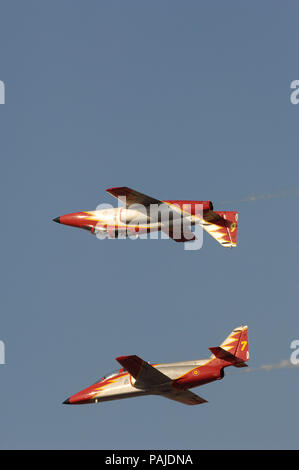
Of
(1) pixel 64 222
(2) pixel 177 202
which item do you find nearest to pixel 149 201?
(2) pixel 177 202

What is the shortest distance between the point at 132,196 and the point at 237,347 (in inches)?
414

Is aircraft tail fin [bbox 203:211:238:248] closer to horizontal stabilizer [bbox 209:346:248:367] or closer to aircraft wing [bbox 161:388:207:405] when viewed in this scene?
horizontal stabilizer [bbox 209:346:248:367]

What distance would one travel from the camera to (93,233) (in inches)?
3191

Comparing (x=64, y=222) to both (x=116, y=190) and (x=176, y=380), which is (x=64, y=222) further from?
(x=176, y=380)

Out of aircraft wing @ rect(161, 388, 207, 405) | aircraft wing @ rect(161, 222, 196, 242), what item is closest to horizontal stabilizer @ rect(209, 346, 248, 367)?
aircraft wing @ rect(161, 388, 207, 405)

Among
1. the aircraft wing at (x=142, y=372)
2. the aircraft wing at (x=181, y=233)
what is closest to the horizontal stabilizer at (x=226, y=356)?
the aircraft wing at (x=142, y=372)

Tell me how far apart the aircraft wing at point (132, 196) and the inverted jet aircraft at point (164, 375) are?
890 cm

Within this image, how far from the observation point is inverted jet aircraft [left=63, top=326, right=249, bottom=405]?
7175cm

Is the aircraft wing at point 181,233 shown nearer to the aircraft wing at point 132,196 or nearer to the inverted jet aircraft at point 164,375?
the aircraft wing at point 132,196

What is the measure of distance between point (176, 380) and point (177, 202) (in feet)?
34.3

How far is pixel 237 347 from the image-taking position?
73.1 meters

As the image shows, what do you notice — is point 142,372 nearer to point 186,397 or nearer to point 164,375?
point 164,375

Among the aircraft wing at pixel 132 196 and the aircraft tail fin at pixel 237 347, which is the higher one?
the aircraft wing at pixel 132 196

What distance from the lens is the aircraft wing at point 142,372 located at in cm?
7181
